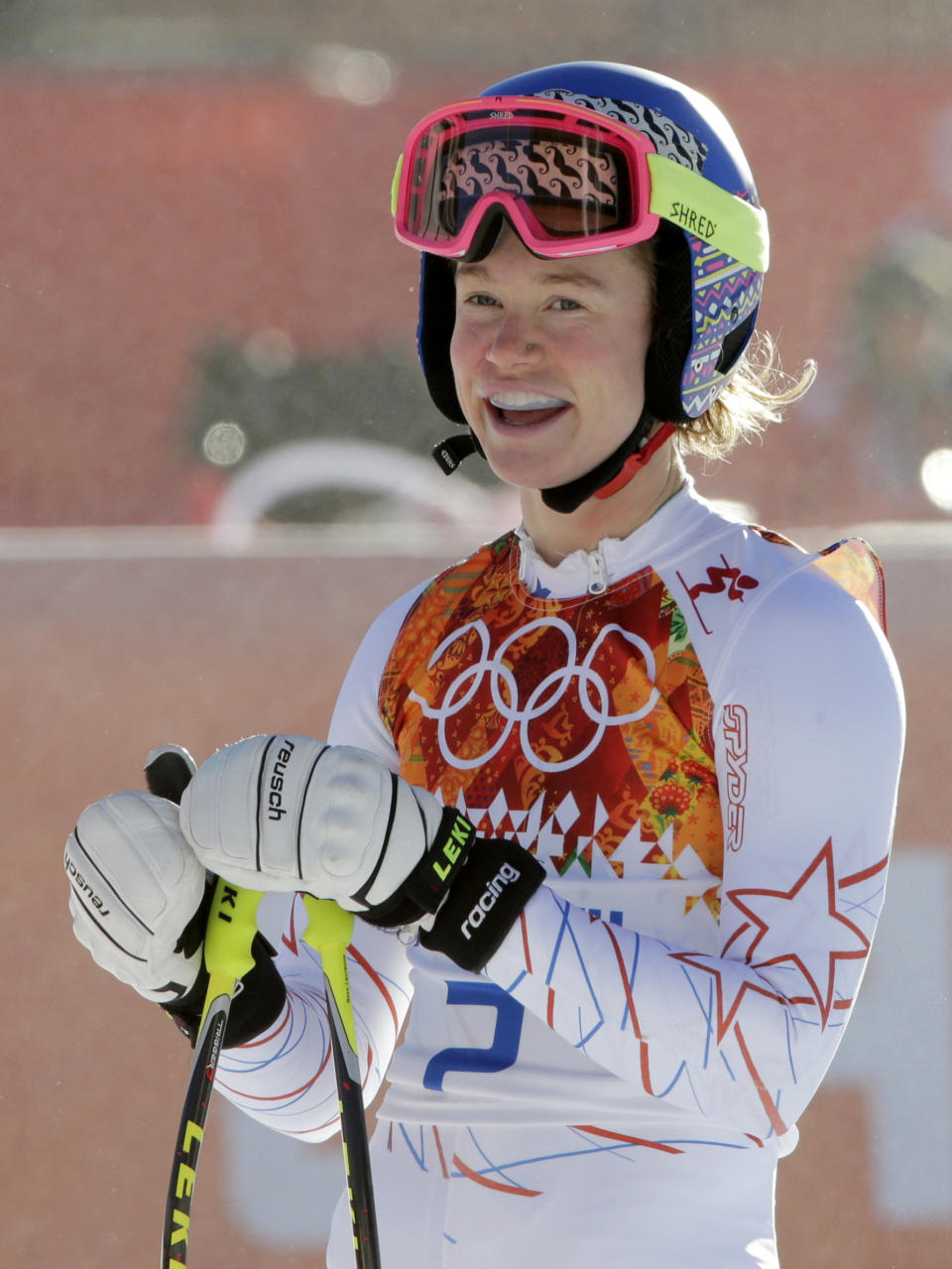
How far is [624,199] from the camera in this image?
1584 millimetres

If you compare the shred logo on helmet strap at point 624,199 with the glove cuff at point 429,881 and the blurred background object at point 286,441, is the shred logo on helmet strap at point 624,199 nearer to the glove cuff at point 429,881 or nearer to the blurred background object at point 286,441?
the glove cuff at point 429,881

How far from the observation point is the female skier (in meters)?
1.32

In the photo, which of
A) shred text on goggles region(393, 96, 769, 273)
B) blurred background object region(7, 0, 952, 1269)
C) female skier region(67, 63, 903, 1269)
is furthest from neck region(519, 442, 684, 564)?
blurred background object region(7, 0, 952, 1269)

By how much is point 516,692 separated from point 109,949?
0.46 metres

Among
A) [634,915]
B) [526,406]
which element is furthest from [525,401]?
[634,915]

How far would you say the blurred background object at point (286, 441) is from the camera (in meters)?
2.94

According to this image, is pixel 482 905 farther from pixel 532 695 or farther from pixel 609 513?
pixel 609 513

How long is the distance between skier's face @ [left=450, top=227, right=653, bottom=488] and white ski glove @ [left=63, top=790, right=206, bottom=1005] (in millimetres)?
484

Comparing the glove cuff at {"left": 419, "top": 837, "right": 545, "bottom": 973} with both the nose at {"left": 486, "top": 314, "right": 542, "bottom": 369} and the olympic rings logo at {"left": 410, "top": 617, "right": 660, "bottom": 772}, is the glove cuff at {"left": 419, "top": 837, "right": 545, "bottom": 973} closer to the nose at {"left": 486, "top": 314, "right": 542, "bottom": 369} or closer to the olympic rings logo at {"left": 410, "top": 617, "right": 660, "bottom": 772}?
the olympic rings logo at {"left": 410, "top": 617, "right": 660, "bottom": 772}

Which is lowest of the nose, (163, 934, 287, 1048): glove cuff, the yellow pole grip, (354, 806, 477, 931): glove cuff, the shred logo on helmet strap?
(163, 934, 287, 1048): glove cuff

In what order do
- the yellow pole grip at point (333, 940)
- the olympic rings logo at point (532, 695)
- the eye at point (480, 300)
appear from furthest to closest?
the eye at point (480, 300) < the olympic rings logo at point (532, 695) < the yellow pole grip at point (333, 940)

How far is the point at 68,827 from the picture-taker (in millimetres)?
2994

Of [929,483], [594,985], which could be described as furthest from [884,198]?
[594,985]

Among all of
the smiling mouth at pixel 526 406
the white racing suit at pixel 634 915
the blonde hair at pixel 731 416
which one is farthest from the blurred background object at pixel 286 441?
the smiling mouth at pixel 526 406
